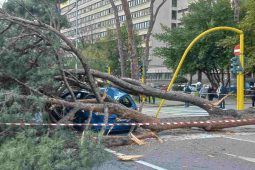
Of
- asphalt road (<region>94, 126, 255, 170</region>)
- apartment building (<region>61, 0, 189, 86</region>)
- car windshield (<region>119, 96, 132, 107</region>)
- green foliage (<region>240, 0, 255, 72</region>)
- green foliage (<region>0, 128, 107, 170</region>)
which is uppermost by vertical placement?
apartment building (<region>61, 0, 189, 86</region>)

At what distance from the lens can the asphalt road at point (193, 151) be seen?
8.42m

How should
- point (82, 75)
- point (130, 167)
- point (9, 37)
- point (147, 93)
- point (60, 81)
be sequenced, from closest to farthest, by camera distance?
point (130, 167) → point (9, 37) → point (60, 81) → point (82, 75) → point (147, 93)

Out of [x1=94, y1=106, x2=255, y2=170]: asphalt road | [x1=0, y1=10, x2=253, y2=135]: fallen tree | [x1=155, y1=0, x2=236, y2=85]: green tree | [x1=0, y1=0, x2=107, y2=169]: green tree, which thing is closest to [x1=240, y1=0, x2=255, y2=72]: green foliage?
[x1=155, y1=0, x2=236, y2=85]: green tree

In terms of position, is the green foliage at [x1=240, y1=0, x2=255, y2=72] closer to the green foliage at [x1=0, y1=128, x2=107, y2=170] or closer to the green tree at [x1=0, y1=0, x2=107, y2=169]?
the green tree at [x1=0, y1=0, x2=107, y2=169]

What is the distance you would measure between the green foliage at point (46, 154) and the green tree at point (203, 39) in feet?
90.3

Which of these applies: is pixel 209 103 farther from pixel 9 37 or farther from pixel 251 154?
pixel 9 37

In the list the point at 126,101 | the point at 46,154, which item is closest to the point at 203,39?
the point at 126,101

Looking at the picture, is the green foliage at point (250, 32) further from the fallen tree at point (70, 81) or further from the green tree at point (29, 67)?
the green tree at point (29, 67)

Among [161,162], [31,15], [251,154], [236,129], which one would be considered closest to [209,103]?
[236,129]

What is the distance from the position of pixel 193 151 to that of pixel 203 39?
25116mm

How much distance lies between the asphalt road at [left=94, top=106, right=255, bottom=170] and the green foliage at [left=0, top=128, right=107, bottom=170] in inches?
47.7

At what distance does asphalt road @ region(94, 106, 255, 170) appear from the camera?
332 inches

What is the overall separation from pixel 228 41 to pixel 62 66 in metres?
18.6

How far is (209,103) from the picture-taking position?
1372 centimetres
